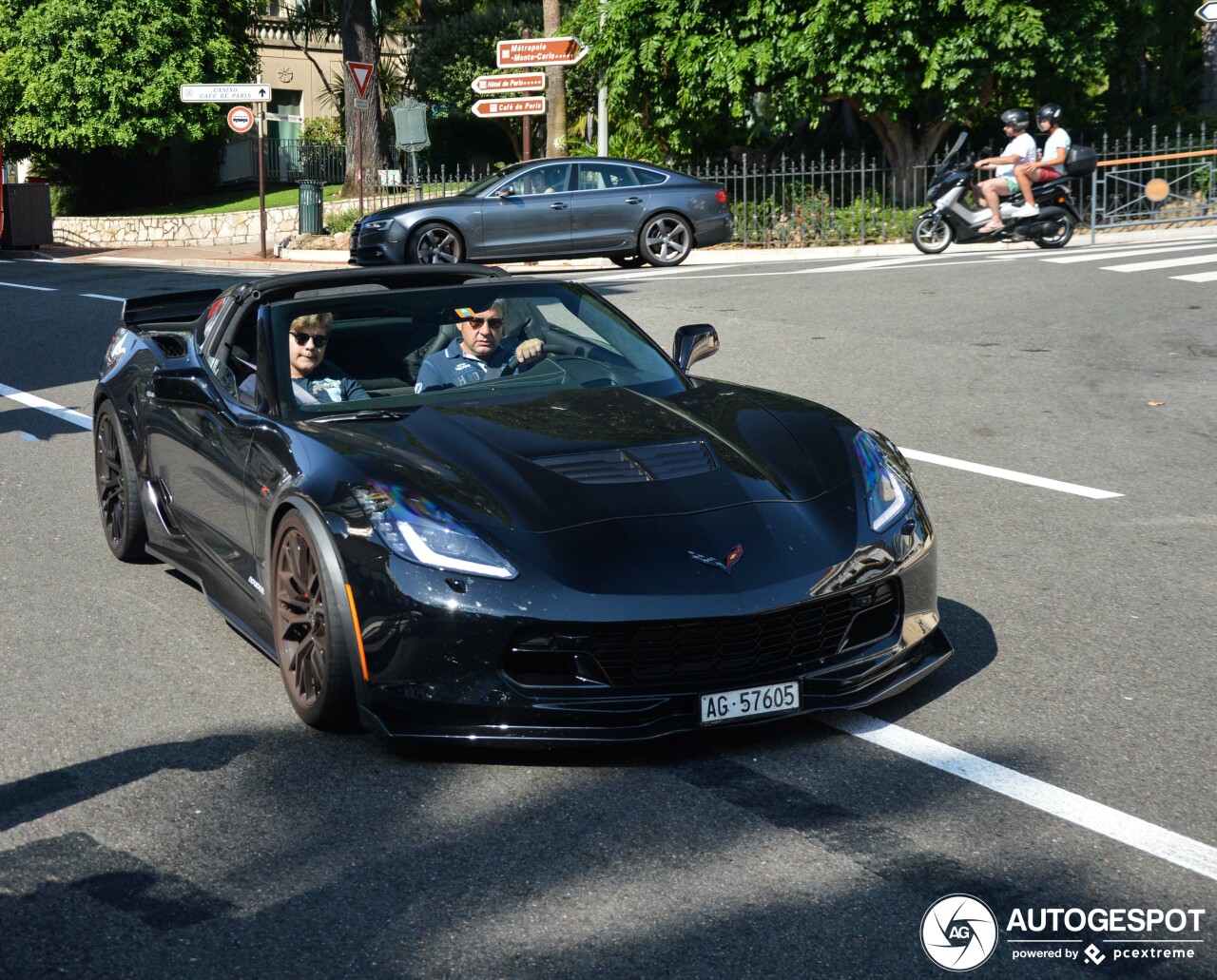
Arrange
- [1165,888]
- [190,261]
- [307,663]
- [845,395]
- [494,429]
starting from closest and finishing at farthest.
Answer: [1165,888]
[307,663]
[494,429]
[845,395]
[190,261]

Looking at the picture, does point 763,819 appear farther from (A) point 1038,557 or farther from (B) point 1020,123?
(B) point 1020,123

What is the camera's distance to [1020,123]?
784 inches

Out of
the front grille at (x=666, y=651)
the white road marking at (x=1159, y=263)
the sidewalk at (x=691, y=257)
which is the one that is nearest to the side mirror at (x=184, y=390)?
the front grille at (x=666, y=651)

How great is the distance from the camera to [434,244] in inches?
798

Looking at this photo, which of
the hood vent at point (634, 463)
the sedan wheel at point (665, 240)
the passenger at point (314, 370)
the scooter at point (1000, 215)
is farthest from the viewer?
the sedan wheel at point (665, 240)

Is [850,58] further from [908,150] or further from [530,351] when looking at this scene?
[530,351]

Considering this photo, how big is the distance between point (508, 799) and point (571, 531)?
0.74 metres

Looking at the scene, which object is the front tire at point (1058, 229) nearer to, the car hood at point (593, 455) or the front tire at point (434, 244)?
the front tire at point (434, 244)

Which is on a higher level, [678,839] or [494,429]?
[494,429]

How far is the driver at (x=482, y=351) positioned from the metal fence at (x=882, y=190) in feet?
61.6

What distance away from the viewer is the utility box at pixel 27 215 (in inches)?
1246

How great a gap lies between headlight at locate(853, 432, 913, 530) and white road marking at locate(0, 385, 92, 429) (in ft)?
21.4

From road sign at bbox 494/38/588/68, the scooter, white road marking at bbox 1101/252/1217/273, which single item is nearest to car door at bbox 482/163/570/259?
the scooter

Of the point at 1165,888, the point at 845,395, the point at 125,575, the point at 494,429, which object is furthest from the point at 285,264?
the point at 1165,888
